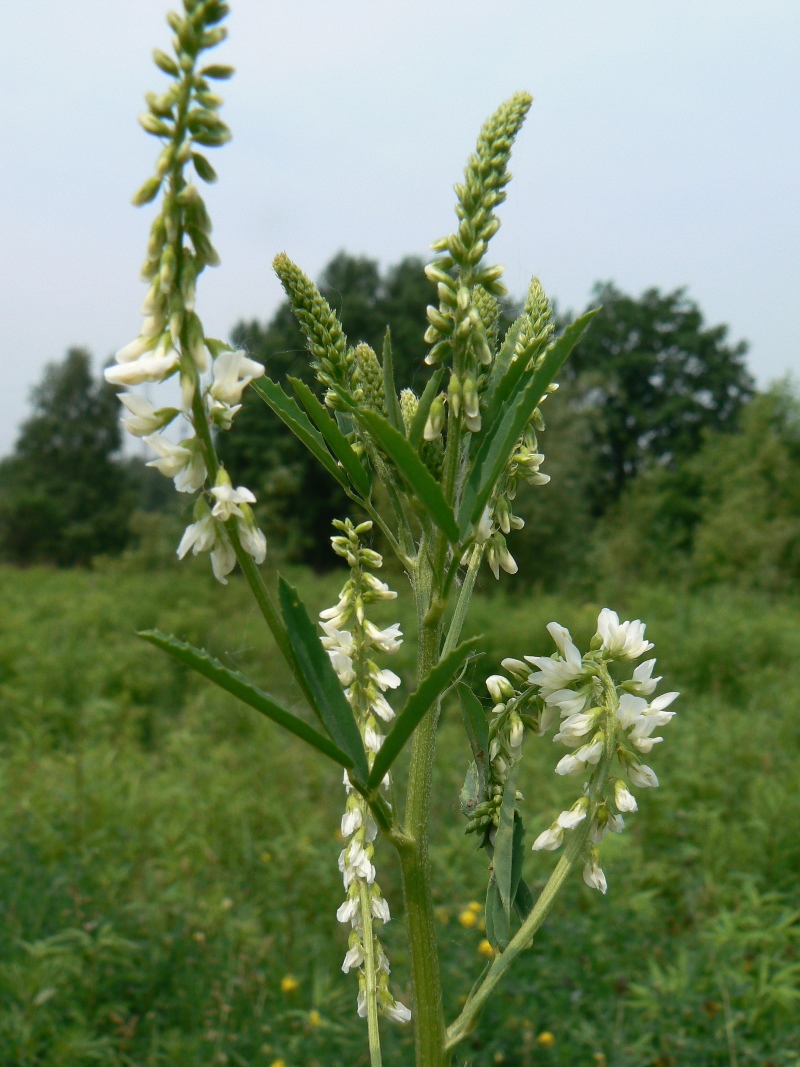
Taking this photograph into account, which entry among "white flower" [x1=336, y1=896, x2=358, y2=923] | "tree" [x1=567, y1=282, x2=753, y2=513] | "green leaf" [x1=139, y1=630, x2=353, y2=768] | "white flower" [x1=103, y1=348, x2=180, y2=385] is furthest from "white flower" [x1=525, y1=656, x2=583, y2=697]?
"tree" [x1=567, y1=282, x2=753, y2=513]

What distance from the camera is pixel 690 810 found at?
5.29m

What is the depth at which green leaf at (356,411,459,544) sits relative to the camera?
68 cm

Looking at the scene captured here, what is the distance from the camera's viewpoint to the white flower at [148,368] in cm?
64

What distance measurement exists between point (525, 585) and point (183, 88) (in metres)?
19.6

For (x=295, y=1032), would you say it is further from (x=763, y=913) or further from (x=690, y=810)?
(x=690, y=810)

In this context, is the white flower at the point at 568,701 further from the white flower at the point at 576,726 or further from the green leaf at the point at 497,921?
the green leaf at the point at 497,921

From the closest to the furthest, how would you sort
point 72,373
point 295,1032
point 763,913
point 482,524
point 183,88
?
point 183,88 → point 482,524 → point 295,1032 → point 763,913 → point 72,373

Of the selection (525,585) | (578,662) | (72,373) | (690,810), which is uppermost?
(72,373)

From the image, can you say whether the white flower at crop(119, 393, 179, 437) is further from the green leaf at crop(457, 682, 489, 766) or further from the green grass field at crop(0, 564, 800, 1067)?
the green grass field at crop(0, 564, 800, 1067)

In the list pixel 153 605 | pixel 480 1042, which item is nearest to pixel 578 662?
pixel 480 1042

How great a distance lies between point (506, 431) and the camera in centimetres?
75

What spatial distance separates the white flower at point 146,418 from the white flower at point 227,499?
0.08m

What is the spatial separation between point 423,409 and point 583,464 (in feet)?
76.4

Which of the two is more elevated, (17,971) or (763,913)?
(763,913)
